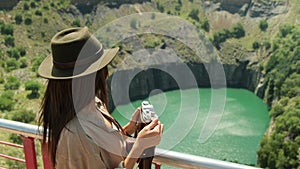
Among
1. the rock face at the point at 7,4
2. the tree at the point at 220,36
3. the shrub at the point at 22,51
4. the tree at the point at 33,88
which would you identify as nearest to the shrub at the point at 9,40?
the shrub at the point at 22,51

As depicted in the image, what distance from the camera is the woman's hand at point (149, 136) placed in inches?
56.8

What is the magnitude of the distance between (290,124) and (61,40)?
24.9 m

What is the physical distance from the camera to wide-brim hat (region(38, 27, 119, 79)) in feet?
4.64

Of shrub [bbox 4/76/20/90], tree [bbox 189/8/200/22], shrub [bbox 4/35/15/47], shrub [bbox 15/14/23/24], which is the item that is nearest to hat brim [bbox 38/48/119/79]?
shrub [bbox 4/76/20/90]

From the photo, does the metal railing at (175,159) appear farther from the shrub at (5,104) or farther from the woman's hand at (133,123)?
the shrub at (5,104)

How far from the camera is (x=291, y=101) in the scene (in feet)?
95.2

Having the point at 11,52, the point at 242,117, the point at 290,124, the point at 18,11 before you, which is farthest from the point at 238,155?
the point at 18,11

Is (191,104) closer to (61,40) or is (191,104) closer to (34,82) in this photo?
(61,40)

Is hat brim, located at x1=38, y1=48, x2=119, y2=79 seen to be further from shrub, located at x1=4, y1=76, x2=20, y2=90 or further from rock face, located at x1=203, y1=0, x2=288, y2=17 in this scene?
rock face, located at x1=203, y1=0, x2=288, y2=17

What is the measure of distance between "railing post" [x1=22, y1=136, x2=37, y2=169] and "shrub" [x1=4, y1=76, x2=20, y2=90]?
3062 centimetres

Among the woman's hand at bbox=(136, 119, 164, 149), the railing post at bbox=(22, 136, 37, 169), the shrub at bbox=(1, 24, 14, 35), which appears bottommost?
the shrub at bbox=(1, 24, 14, 35)

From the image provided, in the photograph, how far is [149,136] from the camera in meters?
1.44

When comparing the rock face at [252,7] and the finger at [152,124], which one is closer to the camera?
the finger at [152,124]

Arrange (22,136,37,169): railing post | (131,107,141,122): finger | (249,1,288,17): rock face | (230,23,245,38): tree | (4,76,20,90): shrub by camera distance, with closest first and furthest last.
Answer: (131,107,141,122): finger, (22,136,37,169): railing post, (4,76,20,90): shrub, (249,1,288,17): rock face, (230,23,245,38): tree
